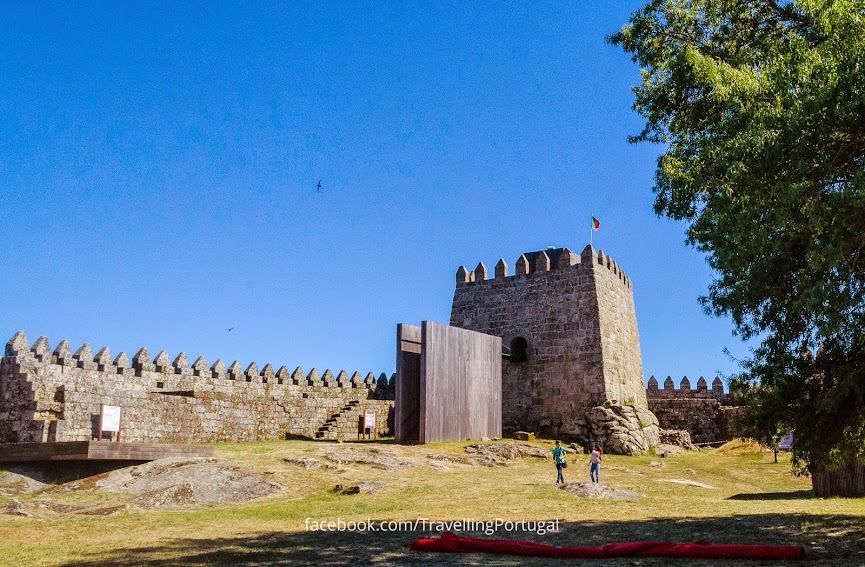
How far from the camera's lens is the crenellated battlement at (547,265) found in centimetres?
3073

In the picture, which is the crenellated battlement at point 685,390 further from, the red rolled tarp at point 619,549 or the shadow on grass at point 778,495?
the red rolled tarp at point 619,549

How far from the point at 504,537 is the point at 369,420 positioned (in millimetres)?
18109

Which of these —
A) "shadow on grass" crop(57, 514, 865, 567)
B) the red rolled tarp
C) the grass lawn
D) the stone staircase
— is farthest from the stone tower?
the red rolled tarp

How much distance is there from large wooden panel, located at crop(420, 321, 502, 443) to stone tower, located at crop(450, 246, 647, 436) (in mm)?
2754

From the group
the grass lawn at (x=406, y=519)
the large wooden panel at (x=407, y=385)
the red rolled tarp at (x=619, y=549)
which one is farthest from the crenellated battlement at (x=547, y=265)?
the red rolled tarp at (x=619, y=549)

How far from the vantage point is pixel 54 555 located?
9.43m

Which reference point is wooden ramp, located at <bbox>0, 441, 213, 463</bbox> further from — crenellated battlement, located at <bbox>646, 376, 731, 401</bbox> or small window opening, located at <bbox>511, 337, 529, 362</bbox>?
crenellated battlement, located at <bbox>646, 376, 731, 401</bbox>

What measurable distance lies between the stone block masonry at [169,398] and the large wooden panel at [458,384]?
432 centimetres

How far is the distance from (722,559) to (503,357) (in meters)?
22.7

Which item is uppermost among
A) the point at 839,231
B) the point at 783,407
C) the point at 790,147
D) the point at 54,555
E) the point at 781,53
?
the point at 781,53

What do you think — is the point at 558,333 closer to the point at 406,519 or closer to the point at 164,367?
the point at 164,367

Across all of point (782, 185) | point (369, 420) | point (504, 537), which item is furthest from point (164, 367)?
point (782, 185)

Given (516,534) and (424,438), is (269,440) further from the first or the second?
(516,534)

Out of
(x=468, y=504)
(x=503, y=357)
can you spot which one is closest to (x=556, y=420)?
(x=503, y=357)
